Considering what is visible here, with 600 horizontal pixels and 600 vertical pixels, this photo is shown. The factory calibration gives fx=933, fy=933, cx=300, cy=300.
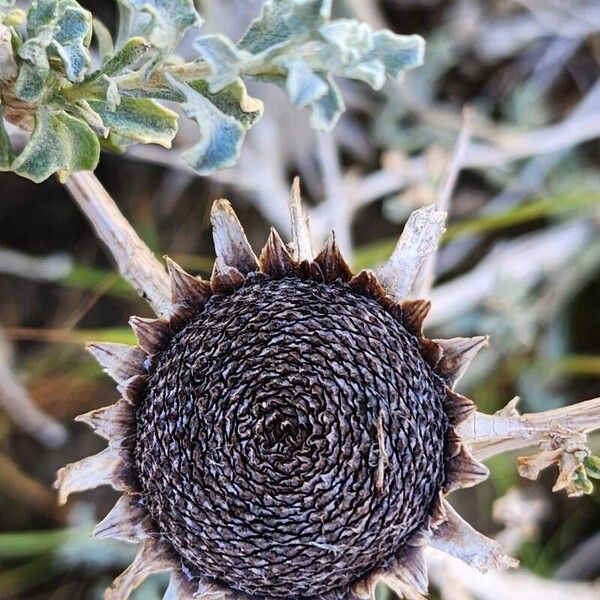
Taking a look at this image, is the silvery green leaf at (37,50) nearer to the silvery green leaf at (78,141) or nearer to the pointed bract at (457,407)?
the silvery green leaf at (78,141)

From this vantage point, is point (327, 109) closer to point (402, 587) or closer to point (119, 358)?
point (119, 358)

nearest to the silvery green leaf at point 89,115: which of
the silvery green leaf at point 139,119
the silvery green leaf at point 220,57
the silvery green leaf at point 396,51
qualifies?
the silvery green leaf at point 139,119

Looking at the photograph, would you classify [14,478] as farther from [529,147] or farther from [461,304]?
[529,147]

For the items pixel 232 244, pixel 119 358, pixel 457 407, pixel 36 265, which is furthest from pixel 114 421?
pixel 36 265

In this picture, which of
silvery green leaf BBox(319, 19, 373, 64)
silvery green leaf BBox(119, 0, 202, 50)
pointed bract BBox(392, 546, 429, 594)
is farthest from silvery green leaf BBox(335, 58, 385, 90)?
pointed bract BBox(392, 546, 429, 594)

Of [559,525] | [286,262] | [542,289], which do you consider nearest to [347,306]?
[286,262]
